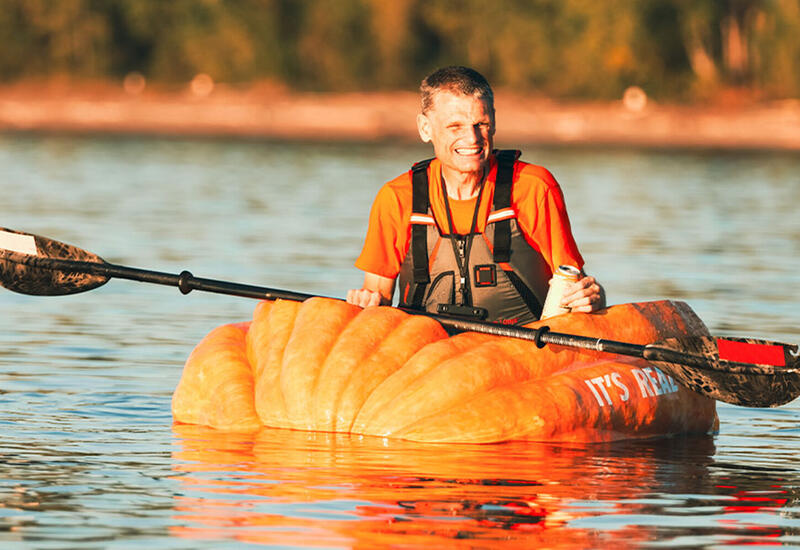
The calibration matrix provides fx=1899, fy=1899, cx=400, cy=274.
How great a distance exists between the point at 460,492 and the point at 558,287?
1.71 m

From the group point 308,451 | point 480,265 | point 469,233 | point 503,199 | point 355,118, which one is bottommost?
point 308,451

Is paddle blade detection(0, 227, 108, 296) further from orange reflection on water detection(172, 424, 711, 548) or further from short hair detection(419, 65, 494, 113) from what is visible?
short hair detection(419, 65, 494, 113)

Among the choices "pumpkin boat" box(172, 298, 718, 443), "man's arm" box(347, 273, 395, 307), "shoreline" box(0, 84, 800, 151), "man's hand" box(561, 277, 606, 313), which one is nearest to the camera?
"pumpkin boat" box(172, 298, 718, 443)

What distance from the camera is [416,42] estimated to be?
2281 inches

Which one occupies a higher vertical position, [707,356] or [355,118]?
[355,118]

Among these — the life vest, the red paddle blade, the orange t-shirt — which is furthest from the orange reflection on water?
the orange t-shirt

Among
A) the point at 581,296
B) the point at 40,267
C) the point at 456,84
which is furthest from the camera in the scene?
the point at 40,267

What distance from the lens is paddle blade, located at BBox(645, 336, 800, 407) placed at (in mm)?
8555

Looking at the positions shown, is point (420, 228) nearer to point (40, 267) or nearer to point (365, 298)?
point (365, 298)

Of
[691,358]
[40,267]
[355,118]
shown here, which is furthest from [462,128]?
[355,118]

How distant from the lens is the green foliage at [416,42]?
169ft

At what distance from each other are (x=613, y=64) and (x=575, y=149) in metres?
5.56

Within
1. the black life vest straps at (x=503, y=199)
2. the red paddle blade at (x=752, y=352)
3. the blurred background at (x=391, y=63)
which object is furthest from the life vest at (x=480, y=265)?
the blurred background at (x=391, y=63)

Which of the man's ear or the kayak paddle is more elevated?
the man's ear
